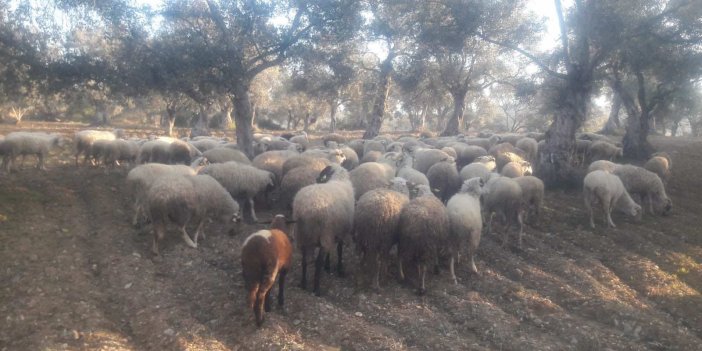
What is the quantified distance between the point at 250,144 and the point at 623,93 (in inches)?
792

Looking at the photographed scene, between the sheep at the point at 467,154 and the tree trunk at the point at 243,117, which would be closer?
the tree trunk at the point at 243,117

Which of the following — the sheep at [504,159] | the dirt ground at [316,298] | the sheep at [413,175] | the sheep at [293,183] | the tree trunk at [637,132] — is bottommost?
the dirt ground at [316,298]

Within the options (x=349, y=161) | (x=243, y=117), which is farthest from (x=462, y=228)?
(x=243, y=117)

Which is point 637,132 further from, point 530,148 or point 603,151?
point 530,148

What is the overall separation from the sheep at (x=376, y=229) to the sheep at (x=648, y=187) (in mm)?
10531

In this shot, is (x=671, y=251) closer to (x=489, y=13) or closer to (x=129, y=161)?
(x=489, y=13)

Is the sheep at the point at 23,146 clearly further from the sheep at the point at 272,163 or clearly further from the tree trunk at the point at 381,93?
the tree trunk at the point at 381,93

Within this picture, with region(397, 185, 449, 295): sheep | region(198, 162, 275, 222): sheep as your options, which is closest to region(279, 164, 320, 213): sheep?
region(198, 162, 275, 222): sheep

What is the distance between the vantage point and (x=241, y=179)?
39.4ft

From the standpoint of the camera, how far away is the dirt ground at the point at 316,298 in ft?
22.6

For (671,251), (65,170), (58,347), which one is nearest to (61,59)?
(65,170)

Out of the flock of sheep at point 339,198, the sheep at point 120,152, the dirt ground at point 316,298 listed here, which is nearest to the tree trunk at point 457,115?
the flock of sheep at point 339,198

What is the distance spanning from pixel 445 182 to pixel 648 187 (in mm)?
7285

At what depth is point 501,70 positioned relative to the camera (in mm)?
41406
